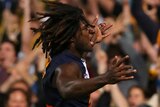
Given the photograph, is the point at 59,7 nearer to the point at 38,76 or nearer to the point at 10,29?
the point at 38,76

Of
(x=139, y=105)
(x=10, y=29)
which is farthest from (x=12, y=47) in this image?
(x=139, y=105)

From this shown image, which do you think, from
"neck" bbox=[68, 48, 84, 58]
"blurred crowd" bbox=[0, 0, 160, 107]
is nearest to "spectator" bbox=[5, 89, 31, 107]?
"blurred crowd" bbox=[0, 0, 160, 107]

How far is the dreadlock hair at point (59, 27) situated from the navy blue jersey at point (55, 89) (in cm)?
8

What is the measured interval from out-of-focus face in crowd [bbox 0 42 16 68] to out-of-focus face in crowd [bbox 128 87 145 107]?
1.67 m

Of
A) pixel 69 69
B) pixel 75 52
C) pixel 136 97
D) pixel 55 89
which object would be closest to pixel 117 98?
pixel 136 97

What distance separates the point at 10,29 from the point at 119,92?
2273mm

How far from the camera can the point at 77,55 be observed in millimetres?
4719

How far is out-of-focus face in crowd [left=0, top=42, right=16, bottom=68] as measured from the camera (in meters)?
8.51

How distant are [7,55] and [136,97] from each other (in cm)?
183

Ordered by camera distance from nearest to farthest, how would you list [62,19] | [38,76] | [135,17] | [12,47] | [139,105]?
[62,19]
[139,105]
[38,76]
[12,47]
[135,17]

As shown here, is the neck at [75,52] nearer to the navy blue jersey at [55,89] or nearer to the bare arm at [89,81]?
the navy blue jersey at [55,89]

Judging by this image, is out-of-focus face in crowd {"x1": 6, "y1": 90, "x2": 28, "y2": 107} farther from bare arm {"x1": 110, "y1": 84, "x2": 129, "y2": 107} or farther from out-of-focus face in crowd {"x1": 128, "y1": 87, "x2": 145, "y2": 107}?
out-of-focus face in crowd {"x1": 128, "y1": 87, "x2": 145, "y2": 107}

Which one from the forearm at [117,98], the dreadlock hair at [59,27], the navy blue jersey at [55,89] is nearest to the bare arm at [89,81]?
the navy blue jersey at [55,89]

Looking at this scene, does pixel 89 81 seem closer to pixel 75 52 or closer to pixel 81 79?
pixel 81 79
